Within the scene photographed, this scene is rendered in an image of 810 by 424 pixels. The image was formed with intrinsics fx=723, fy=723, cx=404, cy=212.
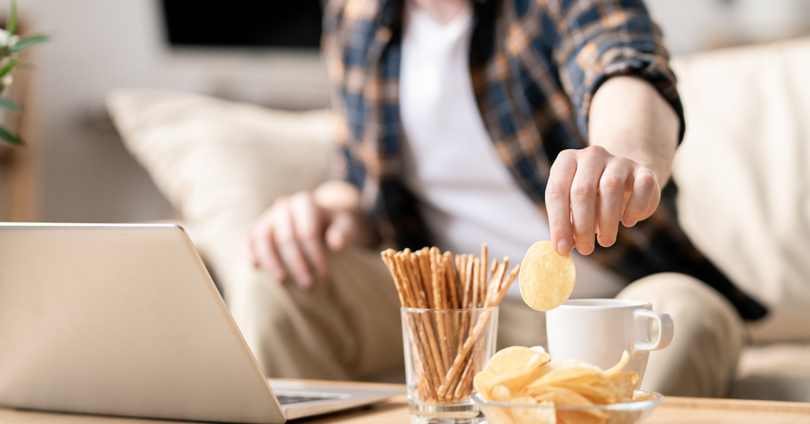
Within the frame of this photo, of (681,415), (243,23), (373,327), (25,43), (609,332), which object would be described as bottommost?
(373,327)

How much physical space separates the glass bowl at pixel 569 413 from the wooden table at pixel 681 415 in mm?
157

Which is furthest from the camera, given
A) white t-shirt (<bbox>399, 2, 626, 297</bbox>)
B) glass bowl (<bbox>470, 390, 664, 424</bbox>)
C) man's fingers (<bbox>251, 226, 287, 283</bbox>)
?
white t-shirt (<bbox>399, 2, 626, 297</bbox>)

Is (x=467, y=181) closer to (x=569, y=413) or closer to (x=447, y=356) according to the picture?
(x=447, y=356)

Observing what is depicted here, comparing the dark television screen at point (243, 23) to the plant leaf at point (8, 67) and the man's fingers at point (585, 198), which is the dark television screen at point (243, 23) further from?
the man's fingers at point (585, 198)

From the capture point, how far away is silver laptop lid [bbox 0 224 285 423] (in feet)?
1.55

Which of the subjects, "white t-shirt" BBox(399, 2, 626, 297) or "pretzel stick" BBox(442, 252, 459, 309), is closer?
"pretzel stick" BBox(442, 252, 459, 309)

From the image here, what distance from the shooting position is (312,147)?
1.50 m

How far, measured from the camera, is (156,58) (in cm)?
258

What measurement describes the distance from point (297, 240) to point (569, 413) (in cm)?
70

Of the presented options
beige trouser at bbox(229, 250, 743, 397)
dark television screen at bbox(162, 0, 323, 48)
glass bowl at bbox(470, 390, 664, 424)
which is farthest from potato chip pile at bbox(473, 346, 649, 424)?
dark television screen at bbox(162, 0, 323, 48)

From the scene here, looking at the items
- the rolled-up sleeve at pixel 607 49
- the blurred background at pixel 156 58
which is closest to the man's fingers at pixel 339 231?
the rolled-up sleeve at pixel 607 49

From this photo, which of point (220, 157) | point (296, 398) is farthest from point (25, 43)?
point (220, 157)

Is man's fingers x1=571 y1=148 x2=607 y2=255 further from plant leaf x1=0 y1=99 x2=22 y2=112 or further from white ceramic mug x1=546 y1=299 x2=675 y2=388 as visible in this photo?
plant leaf x1=0 y1=99 x2=22 y2=112

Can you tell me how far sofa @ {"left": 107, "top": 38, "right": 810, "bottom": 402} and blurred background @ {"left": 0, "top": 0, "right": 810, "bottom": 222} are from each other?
1.08m
